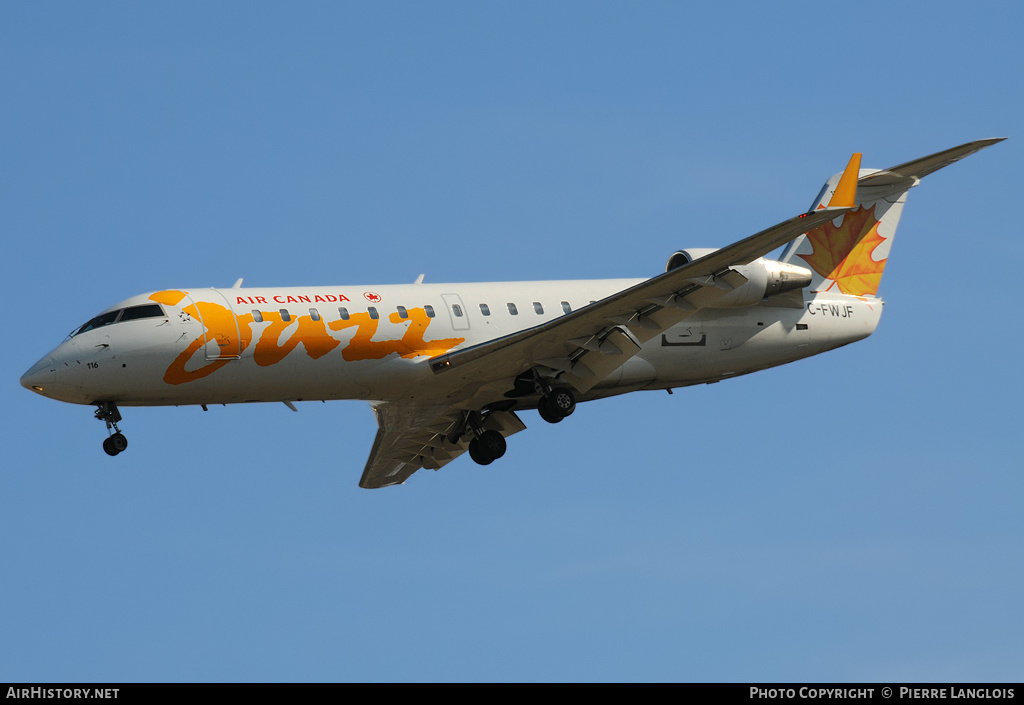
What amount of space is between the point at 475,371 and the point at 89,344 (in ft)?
22.0

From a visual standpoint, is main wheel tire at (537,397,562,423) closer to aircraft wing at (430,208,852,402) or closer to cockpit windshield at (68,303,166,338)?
aircraft wing at (430,208,852,402)

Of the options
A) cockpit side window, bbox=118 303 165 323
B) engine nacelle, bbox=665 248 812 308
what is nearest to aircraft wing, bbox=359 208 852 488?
engine nacelle, bbox=665 248 812 308

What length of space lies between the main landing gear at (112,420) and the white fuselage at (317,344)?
19 centimetres

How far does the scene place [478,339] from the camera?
88.7ft

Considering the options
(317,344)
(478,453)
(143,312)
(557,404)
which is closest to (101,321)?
(143,312)

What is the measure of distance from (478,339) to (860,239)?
9215 millimetres

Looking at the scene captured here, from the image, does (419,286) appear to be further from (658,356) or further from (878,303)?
(878,303)

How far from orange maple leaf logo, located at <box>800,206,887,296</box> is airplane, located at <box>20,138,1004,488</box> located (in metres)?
0.05

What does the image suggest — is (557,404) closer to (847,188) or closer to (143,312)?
(847,188)

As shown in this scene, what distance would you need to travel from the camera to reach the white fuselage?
24984mm

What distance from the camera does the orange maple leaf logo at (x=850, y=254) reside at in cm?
3070

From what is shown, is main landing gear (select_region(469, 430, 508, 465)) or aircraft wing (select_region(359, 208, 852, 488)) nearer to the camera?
aircraft wing (select_region(359, 208, 852, 488))

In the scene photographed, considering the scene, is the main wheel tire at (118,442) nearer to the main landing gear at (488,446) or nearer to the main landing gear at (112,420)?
the main landing gear at (112,420)
